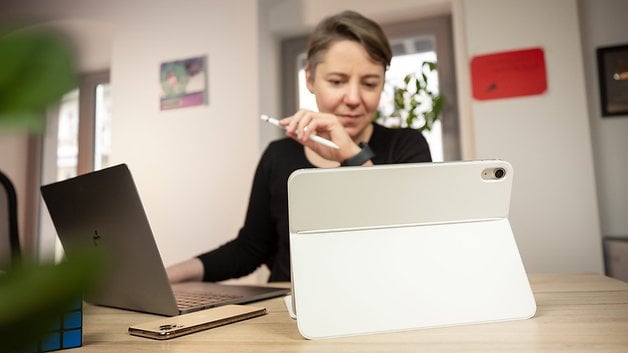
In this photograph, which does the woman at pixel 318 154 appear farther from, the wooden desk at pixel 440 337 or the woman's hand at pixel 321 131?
the wooden desk at pixel 440 337

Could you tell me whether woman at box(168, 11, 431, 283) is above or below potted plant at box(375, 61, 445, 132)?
below

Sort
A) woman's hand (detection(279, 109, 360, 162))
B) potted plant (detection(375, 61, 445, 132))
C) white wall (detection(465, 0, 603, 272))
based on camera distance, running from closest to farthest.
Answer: woman's hand (detection(279, 109, 360, 162)), white wall (detection(465, 0, 603, 272)), potted plant (detection(375, 61, 445, 132))

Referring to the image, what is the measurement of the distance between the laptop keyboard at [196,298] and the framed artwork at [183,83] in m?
1.60

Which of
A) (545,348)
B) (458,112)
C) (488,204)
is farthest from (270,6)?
(545,348)

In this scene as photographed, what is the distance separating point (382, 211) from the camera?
1.54ft

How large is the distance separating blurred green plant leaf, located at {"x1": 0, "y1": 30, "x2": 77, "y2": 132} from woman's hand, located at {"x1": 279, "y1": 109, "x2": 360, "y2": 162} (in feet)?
2.46

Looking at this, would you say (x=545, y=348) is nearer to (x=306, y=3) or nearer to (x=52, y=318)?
(x=52, y=318)

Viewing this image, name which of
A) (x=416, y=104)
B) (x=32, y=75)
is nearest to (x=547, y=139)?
(x=416, y=104)

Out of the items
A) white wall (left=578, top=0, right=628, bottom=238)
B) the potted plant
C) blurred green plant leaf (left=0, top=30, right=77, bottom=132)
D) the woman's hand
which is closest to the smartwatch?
the woman's hand

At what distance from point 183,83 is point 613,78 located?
1.89m

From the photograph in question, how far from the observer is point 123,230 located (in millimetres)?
545

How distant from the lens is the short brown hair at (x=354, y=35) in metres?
1.12

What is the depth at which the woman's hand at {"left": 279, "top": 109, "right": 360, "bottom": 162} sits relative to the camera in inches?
32.6

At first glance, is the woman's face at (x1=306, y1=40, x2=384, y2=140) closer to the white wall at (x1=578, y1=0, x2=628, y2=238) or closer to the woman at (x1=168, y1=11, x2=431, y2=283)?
the woman at (x1=168, y1=11, x2=431, y2=283)
